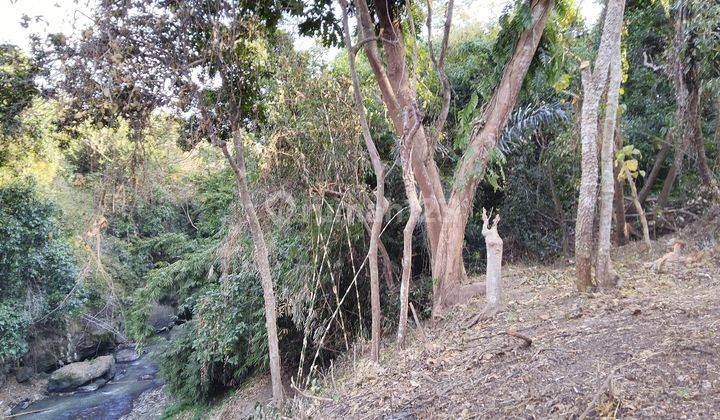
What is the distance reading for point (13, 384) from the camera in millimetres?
15461

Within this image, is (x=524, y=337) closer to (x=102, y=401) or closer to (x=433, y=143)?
(x=433, y=143)

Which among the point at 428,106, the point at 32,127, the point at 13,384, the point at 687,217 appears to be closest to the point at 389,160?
the point at 428,106

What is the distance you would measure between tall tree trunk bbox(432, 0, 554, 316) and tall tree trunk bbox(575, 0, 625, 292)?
1806 millimetres

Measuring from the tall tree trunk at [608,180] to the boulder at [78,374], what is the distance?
15.8 meters

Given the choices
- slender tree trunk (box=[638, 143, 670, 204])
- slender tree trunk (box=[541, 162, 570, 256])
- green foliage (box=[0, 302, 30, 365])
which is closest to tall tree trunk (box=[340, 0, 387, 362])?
slender tree trunk (box=[541, 162, 570, 256])

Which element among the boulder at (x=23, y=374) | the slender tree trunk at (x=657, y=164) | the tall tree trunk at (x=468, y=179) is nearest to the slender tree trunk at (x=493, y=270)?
the tall tree trunk at (x=468, y=179)

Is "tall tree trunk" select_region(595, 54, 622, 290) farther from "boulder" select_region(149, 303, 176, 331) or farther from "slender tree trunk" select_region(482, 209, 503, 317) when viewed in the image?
"boulder" select_region(149, 303, 176, 331)

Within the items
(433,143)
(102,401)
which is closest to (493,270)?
(433,143)

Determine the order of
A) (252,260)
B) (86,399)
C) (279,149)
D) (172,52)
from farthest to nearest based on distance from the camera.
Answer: (86,399)
(252,260)
(279,149)
(172,52)

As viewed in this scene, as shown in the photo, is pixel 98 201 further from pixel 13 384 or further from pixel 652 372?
pixel 13 384

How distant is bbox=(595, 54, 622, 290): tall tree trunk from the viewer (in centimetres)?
Result: 542

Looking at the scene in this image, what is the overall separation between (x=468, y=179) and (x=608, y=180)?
215cm

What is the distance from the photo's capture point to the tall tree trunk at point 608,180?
5.42 m

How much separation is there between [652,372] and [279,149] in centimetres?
519
